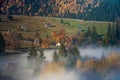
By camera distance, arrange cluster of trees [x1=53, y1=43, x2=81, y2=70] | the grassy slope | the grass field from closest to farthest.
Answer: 1. the grassy slope
2. cluster of trees [x1=53, y1=43, x2=81, y2=70]
3. the grass field

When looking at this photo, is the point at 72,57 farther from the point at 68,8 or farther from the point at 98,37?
the point at 68,8

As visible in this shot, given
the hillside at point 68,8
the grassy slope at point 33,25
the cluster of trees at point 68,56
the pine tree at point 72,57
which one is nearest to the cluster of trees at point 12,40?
the grassy slope at point 33,25

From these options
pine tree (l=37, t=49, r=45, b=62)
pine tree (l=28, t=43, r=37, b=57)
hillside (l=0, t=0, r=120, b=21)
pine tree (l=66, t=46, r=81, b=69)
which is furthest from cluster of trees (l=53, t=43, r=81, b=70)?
hillside (l=0, t=0, r=120, b=21)

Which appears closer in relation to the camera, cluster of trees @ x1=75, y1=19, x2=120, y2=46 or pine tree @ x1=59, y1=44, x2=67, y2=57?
pine tree @ x1=59, y1=44, x2=67, y2=57

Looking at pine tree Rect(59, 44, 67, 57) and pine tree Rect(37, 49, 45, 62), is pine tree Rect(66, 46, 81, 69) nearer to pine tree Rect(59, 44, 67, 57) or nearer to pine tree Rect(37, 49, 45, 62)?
pine tree Rect(59, 44, 67, 57)

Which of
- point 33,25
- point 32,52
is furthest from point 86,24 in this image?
point 32,52

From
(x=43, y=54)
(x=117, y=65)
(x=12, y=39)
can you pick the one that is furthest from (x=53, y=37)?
(x=117, y=65)

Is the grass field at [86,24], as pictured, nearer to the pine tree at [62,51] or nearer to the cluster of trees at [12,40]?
the pine tree at [62,51]

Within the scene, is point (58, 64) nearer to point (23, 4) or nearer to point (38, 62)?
point (38, 62)
